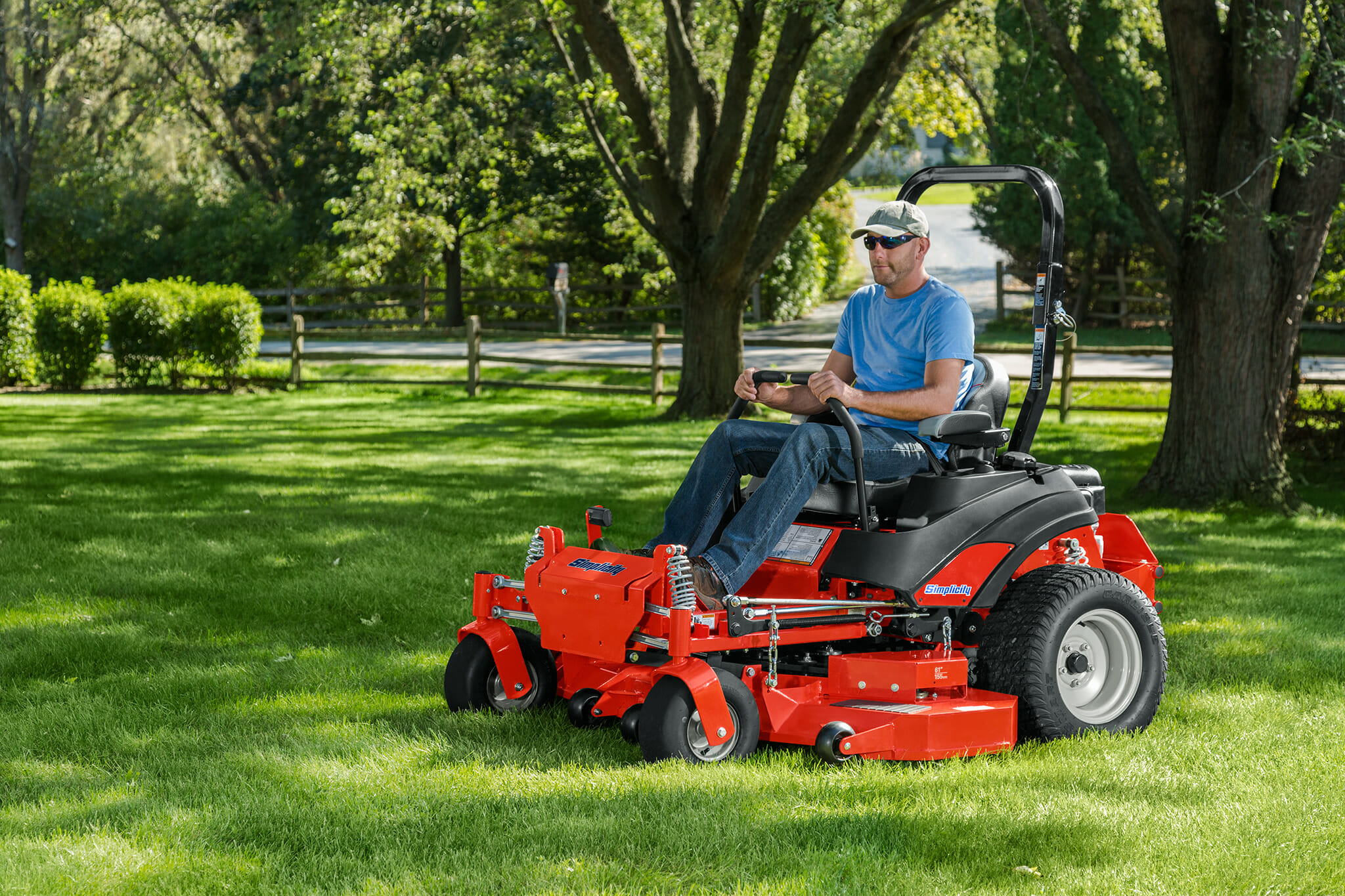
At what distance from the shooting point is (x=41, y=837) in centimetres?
369

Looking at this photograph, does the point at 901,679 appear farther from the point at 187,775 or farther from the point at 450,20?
the point at 450,20

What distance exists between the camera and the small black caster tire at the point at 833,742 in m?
4.34

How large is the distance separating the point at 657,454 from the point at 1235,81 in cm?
579

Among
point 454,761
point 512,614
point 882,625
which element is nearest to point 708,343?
point 512,614

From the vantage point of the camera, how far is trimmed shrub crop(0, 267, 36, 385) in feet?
60.7

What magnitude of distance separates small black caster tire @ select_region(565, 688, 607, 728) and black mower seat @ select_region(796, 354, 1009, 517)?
3.02 feet

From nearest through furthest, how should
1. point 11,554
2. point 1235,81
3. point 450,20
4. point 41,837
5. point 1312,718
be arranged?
point 41,837, point 1312,718, point 11,554, point 1235,81, point 450,20

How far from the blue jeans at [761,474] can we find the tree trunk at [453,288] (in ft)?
87.8

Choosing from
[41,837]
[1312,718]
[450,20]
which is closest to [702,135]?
[450,20]

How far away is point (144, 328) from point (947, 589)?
16.6 meters

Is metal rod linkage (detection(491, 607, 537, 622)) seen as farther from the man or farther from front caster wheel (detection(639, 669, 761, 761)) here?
front caster wheel (detection(639, 669, 761, 761))

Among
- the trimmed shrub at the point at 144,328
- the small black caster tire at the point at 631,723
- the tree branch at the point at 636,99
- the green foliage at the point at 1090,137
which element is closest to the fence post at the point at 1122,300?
the green foliage at the point at 1090,137

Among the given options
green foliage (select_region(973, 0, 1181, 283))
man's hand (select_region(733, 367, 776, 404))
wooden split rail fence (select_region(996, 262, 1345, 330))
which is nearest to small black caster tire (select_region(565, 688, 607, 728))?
man's hand (select_region(733, 367, 776, 404))

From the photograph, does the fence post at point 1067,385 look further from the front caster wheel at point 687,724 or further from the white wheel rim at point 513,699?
the front caster wheel at point 687,724
